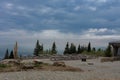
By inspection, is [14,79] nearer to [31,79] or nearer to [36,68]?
[31,79]

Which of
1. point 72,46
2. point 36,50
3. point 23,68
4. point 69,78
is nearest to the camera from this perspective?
point 69,78

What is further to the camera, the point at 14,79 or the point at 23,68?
the point at 23,68

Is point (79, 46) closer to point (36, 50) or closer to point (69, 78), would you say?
point (36, 50)

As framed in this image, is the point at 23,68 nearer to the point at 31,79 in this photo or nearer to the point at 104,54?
the point at 31,79

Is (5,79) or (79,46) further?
(79,46)

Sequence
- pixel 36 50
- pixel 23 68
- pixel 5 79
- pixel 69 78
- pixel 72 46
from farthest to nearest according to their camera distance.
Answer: pixel 72 46
pixel 36 50
pixel 23 68
pixel 69 78
pixel 5 79

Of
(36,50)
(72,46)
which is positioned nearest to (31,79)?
(36,50)

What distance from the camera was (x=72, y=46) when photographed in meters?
60.8

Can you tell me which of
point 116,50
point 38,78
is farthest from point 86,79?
point 116,50

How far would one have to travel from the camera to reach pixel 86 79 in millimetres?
14836

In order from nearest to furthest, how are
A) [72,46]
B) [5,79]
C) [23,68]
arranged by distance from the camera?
1. [5,79]
2. [23,68]
3. [72,46]

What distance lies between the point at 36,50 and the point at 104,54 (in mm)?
14183

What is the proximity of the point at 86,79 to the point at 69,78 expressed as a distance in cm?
93

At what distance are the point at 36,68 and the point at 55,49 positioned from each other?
125 ft
